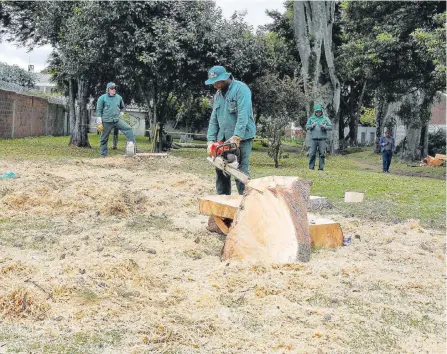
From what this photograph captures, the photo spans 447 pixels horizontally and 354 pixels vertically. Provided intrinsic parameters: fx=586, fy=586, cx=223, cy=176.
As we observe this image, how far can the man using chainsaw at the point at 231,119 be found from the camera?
22.9 feet

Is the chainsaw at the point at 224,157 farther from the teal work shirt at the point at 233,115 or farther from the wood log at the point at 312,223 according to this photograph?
the wood log at the point at 312,223

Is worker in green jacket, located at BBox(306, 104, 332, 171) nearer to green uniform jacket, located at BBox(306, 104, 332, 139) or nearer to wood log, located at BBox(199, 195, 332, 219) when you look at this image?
green uniform jacket, located at BBox(306, 104, 332, 139)

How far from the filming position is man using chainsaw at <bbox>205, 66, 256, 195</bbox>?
22.9 ft

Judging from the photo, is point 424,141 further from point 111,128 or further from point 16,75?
point 16,75

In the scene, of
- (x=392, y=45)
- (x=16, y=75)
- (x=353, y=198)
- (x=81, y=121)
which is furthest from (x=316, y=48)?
(x=16, y=75)

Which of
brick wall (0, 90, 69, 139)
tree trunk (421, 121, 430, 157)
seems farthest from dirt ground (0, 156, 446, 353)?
tree trunk (421, 121, 430, 157)

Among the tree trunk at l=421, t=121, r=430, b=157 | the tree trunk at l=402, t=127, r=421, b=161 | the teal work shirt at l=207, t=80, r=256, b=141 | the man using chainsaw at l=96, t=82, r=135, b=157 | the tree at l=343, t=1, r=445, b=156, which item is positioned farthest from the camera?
the tree trunk at l=421, t=121, r=430, b=157

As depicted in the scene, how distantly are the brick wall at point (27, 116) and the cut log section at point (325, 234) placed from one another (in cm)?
1991

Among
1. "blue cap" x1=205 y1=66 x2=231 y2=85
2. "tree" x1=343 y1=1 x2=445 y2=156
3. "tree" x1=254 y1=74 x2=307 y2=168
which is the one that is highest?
"tree" x1=343 y1=1 x2=445 y2=156

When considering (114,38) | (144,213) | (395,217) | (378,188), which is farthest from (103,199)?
(114,38)

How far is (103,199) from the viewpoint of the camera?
7.70 m

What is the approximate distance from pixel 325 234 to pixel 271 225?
0.82 m

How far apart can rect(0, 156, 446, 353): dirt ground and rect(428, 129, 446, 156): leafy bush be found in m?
26.8

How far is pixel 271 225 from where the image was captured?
5281 mm
